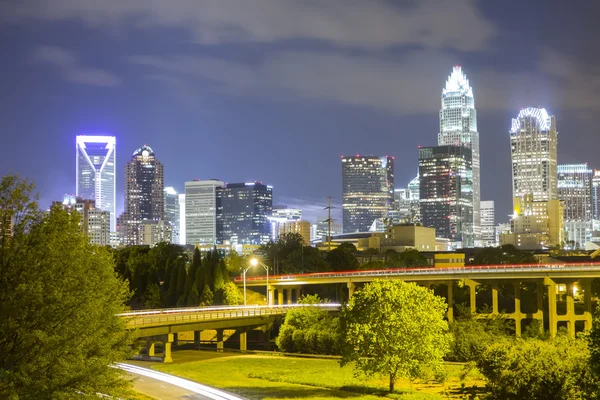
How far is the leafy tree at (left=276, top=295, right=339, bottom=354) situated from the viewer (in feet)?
378

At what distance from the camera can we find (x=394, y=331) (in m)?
74.6

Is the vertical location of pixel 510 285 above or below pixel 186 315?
above

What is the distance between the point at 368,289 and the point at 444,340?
8446mm

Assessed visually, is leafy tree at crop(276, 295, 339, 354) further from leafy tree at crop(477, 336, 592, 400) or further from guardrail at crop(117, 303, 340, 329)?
leafy tree at crop(477, 336, 592, 400)

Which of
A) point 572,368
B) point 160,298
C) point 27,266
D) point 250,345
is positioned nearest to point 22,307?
point 27,266

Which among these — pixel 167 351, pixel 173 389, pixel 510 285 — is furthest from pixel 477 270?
pixel 173 389

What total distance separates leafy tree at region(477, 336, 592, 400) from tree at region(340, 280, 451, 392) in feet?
54.2

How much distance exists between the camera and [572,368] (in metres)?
53.1

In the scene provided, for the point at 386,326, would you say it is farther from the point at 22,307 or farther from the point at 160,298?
the point at 160,298

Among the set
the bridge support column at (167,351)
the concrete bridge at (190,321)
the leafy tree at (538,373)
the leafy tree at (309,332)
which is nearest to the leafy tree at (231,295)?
the concrete bridge at (190,321)

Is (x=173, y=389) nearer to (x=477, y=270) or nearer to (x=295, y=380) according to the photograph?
(x=295, y=380)

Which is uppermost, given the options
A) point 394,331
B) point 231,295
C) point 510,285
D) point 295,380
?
point 394,331

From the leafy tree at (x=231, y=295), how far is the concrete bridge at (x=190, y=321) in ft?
60.3

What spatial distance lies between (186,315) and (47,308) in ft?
226
